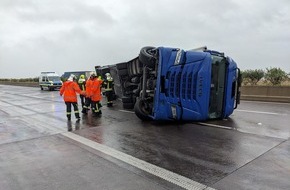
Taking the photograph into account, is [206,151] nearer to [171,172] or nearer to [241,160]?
[241,160]

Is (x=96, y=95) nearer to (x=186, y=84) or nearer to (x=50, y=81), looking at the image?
(x=186, y=84)

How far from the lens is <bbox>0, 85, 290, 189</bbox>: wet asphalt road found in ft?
13.1

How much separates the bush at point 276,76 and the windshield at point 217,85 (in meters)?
11.1

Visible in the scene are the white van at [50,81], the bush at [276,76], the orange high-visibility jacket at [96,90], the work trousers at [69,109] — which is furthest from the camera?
the white van at [50,81]

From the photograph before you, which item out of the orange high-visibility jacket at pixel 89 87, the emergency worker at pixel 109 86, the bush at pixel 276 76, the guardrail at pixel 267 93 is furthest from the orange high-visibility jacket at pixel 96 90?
the bush at pixel 276 76

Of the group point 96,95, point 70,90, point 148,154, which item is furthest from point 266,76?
point 148,154

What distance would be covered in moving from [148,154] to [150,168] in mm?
780

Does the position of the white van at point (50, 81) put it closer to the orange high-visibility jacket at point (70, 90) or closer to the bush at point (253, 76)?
the bush at point (253, 76)

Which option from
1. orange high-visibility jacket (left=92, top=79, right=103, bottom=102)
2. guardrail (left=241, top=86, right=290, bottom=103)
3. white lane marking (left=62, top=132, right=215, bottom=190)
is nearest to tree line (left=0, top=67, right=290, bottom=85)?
guardrail (left=241, top=86, right=290, bottom=103)

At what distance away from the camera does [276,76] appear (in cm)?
1797

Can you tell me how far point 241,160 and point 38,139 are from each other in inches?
175

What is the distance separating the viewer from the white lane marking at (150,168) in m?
3.85

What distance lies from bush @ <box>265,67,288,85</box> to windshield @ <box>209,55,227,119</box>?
11122 mm

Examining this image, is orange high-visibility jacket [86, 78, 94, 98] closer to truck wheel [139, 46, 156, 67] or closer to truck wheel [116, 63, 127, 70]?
truck wheel [116, 63, 127, 70]
